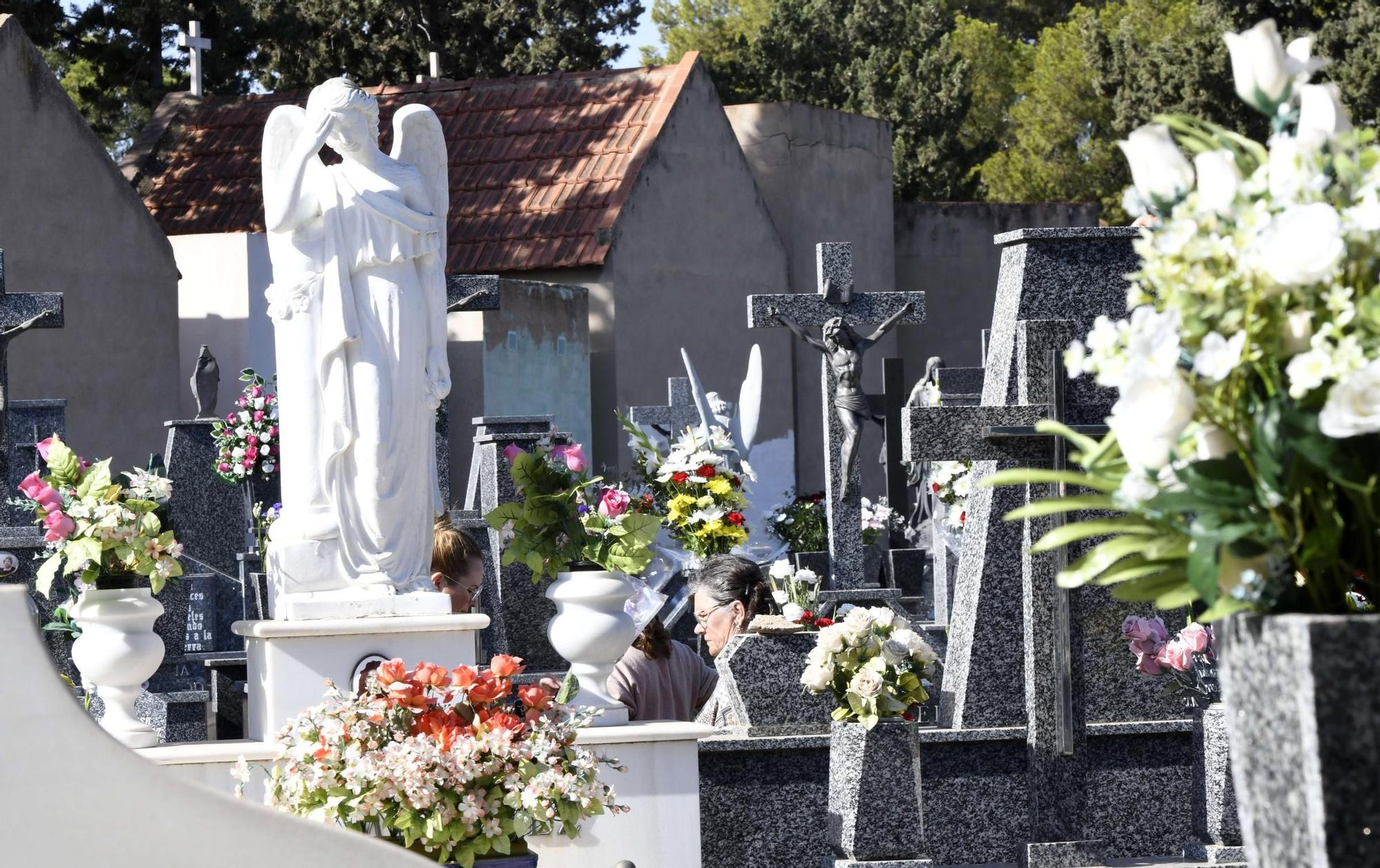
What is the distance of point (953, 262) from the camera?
2569 cm

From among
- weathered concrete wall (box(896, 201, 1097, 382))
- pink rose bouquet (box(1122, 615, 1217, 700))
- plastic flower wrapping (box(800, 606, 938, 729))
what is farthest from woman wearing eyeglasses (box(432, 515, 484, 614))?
weathered concrete wall (box(896, 201, 1097, 382))

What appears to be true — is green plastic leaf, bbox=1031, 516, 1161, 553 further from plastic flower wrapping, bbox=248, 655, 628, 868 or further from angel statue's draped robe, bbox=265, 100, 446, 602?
angel statue's draped robe, bbox=265, 100, 446, 602

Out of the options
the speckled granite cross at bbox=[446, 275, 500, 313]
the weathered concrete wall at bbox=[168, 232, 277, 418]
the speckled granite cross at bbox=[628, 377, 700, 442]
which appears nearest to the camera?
the speckled granite cross at bbox=[446, 275, 500, 313]

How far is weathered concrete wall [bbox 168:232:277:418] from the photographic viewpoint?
1934cm

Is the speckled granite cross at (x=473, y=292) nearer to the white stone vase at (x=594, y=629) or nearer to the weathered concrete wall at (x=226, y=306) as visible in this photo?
the white stone vase at (x=594, y=629)

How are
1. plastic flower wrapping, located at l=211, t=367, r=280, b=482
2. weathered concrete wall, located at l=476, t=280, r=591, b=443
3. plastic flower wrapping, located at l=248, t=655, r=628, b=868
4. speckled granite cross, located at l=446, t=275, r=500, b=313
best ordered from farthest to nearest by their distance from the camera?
weathered concrete wall, located at l=476, t=280, r=591, b=443, plastic flower wrapping, located at l=211, t=367, r=280, b=482, speckled granite cross, located at l=446, t=275, r=500, b=313, plastic flower wrapping, located at l=248, t=655, r=628, b=868

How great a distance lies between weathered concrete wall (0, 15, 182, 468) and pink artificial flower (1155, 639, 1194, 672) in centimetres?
1337

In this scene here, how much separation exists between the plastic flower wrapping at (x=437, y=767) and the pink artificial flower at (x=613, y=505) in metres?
1.79

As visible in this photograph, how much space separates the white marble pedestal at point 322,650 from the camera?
6.43m

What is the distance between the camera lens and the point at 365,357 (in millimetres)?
6715

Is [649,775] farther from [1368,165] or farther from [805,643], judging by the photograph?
[1368,165]

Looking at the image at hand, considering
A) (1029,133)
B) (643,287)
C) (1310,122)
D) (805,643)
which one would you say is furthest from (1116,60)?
(1310,122)

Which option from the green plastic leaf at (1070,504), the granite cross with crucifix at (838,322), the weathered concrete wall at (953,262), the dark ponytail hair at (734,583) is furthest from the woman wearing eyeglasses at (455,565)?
the weathered concrete wall at (953,262)

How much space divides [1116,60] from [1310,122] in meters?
26.4
